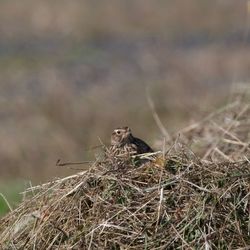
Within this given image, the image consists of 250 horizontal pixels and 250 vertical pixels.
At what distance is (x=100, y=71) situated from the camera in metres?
32.8

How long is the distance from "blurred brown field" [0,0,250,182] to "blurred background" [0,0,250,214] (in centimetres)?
3

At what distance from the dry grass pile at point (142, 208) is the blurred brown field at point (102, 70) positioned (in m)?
1.05

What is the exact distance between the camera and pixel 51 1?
4491 cm

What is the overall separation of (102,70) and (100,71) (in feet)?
1.04

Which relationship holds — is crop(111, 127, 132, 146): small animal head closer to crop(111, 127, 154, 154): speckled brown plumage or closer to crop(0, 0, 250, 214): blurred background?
crop(111, 127, 154, 154): speckled brown plumage

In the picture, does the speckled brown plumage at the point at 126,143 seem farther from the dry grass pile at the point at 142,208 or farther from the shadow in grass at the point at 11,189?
the shadow in grass at the point at 11,189

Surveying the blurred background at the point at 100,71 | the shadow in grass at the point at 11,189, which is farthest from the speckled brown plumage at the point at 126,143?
the shadow in grass at the point at 11,189

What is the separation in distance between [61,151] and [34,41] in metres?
21.1

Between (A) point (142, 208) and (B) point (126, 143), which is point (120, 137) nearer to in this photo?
(B) point (126, 143)

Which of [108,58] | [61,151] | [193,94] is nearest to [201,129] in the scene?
[61,151]

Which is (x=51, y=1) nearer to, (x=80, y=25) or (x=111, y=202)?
(x=80, y=25)

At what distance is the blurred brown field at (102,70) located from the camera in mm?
20812

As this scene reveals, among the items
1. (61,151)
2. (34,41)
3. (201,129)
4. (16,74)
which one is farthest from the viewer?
(34,41)

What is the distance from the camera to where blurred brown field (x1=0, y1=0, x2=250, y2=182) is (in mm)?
20812
